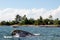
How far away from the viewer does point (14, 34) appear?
57375mm

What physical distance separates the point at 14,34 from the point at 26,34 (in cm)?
292

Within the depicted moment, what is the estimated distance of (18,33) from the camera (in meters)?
55.9

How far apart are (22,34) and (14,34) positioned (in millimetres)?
2124

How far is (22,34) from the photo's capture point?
56.6 m

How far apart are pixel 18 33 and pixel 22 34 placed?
1.17m

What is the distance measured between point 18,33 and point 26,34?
7.77 feet

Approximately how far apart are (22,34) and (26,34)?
1.21m

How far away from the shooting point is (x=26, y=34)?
57.3 meters

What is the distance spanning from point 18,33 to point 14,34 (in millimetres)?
1807
